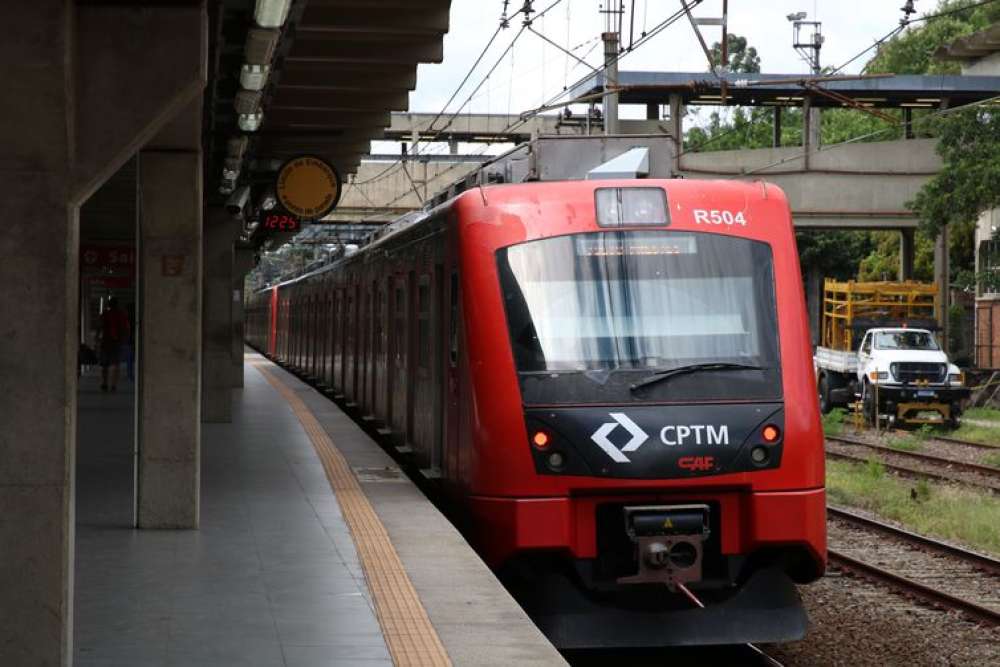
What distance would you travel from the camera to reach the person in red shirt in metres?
27.1

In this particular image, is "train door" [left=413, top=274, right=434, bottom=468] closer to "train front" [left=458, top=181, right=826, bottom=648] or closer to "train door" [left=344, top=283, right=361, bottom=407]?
"train front" [left=458, top=181, right=826, bottom=648]

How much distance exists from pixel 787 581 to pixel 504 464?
6.04 ft

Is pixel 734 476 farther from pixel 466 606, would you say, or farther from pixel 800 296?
pixel 466 606

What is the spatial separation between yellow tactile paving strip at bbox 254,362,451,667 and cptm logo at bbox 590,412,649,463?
54.5 inches

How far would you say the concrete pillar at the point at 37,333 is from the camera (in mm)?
6086

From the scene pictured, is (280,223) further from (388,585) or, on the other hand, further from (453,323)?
(388,585)

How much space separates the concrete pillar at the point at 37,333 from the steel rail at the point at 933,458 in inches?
665

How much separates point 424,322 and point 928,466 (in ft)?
39.7

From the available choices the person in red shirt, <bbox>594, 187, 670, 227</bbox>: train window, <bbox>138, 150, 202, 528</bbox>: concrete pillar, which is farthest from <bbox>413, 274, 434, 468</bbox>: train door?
the person in red shirt

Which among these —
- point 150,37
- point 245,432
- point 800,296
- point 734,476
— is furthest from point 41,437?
point 245,432

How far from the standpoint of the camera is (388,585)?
880 cm

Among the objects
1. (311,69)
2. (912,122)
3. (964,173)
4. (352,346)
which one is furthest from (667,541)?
(964,173)

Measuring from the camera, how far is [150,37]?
261 inches

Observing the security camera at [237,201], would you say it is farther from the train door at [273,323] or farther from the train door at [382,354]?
the train door at [273,323]
